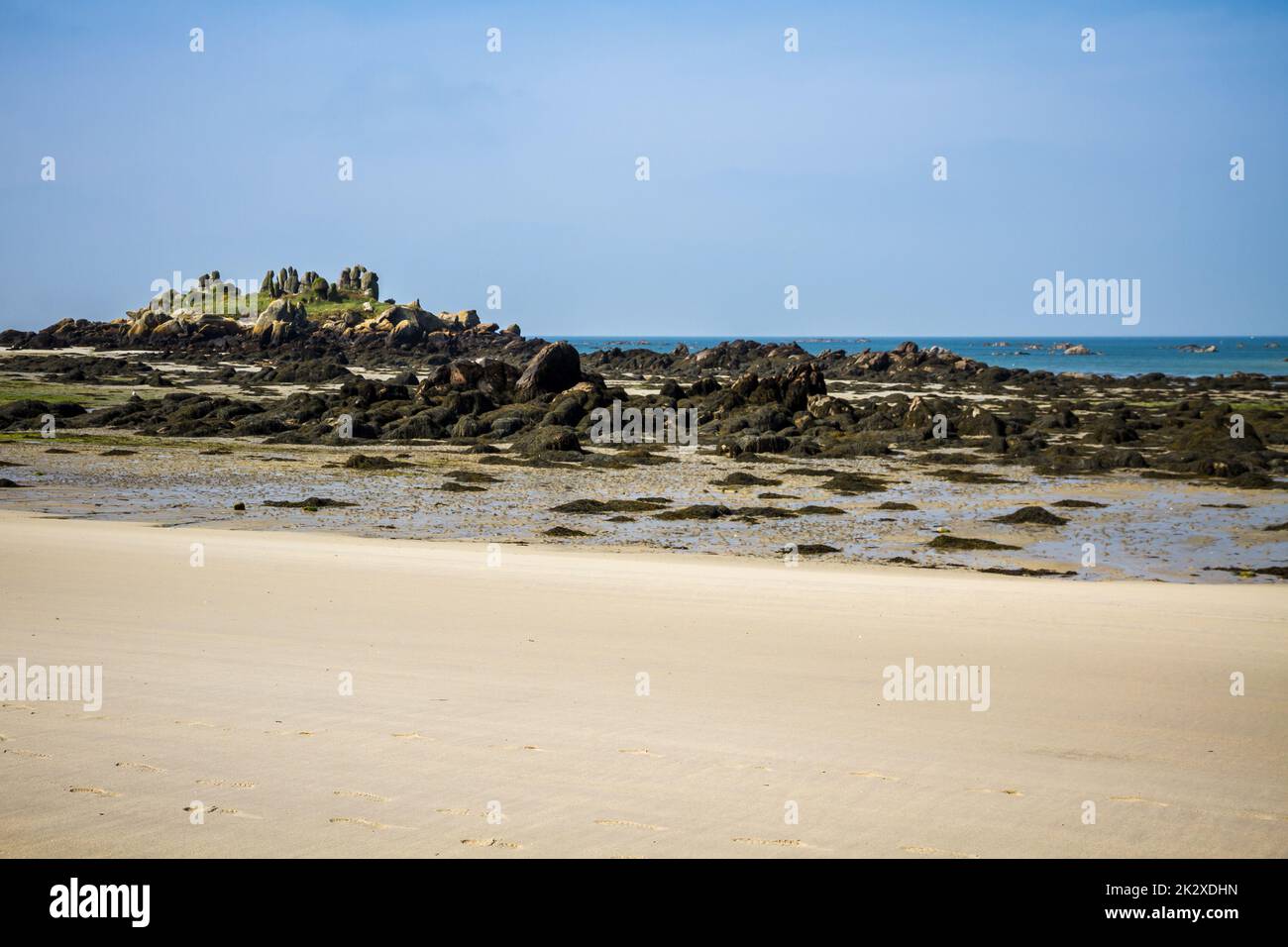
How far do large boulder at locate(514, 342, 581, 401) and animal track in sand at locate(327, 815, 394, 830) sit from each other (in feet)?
121

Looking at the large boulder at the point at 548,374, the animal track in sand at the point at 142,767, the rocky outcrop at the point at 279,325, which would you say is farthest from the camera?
the rocky outcrop at the point at 279,325

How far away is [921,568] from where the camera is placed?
15523mm

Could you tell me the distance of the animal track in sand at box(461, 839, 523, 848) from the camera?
524 cm

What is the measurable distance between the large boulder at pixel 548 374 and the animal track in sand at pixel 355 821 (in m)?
36.8

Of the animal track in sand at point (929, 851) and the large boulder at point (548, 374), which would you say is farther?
the large boulder at point (548, 374)

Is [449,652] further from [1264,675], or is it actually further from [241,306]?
[241,306]

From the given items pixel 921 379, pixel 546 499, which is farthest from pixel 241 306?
pixel 546 499

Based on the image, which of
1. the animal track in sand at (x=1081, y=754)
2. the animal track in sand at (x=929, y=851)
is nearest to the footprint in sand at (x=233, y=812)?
the animal track in sand at (x=929, y=851)

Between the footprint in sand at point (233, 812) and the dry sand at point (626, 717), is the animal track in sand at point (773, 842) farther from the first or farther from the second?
the footprint in sand at point (233, 812)

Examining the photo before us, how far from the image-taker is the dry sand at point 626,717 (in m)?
5.52

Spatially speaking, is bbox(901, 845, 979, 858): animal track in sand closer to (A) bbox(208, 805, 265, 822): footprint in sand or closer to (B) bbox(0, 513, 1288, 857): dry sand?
(B) bbox(0, 513, 1288, 857): dry sand

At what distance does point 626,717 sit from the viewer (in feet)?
25.1

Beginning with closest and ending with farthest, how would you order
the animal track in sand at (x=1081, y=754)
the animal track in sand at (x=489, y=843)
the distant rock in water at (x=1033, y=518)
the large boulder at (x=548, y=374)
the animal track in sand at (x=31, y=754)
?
the animal track in sand at (x=489, y=843) < the animal track in sand at (x=31, y=754) < the animal track in sand at (x=1081, y=754) < the distant rock in water at (x=1033, y=518) < the large boulder at (x=548, y=374)

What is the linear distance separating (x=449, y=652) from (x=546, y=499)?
13085mm
